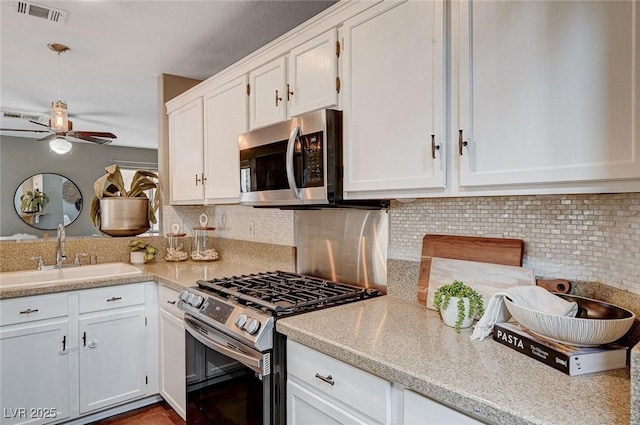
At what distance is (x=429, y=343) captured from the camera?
1.21 meters

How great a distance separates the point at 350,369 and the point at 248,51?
8.03ft

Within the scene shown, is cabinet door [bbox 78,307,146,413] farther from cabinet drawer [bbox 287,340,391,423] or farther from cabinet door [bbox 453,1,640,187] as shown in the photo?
cabinet door [bbox 453,1,640,187]

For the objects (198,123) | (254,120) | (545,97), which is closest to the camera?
(545,97)

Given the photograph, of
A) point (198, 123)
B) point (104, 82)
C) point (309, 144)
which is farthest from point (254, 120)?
point (104, 82)

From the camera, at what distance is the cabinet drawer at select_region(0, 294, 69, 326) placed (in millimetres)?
2067

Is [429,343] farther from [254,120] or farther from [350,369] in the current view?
[254,120]

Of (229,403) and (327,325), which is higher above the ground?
(327,325)

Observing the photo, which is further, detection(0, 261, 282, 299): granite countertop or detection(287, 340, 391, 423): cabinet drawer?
detection(0, 261, 282, 299): granite countertop

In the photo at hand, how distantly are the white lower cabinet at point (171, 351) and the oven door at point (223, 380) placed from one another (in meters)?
0.19

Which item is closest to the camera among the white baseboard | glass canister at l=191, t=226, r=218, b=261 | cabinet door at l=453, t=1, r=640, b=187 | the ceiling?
cabinet door at l=453, t=1, r=640, b=187

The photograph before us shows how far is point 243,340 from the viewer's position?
5.08 feet

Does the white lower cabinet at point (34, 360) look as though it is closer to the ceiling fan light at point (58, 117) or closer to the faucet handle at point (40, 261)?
the faucet handle at point (40, 261)

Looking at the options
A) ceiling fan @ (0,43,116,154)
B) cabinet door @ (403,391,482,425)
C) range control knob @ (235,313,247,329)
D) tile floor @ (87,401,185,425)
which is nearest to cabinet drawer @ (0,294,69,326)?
tile floor @ (87,401,185,425)

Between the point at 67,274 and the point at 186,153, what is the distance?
117 centimetres
